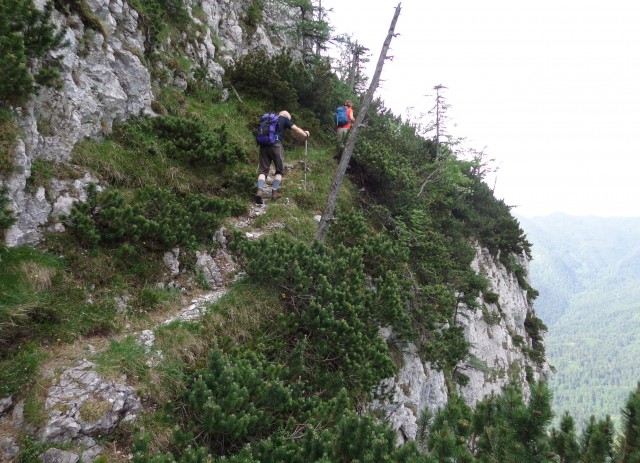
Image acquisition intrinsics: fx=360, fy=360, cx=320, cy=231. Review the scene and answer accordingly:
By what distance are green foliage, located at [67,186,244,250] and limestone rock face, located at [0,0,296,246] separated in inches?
15.5

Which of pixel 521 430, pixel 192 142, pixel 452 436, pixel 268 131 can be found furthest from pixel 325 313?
pixel 192 142

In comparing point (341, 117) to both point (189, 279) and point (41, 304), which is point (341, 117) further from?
point (41, 304)

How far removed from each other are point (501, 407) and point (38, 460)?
518 centimetres

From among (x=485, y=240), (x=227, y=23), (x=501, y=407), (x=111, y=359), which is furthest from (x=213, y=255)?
(x=485, y=240)

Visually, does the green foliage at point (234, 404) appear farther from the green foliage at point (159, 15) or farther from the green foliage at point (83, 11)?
the green foliage at point (159, 15)

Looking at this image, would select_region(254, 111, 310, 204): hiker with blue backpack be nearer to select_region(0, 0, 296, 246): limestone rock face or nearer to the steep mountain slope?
the steep mountain slope

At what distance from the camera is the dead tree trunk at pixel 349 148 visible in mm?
9891

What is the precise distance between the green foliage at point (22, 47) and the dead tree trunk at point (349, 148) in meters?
6.46

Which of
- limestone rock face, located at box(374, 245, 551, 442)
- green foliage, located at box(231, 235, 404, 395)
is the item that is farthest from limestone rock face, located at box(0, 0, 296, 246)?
limestone rock face, located at box(374, 245, 551, 442)

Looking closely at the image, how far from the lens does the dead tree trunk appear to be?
989 cm

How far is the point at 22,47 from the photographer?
5.27 meters

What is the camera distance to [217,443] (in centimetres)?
480

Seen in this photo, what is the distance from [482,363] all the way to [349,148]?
8.83 meters

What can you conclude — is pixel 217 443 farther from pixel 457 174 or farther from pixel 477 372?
pixel 457 174
